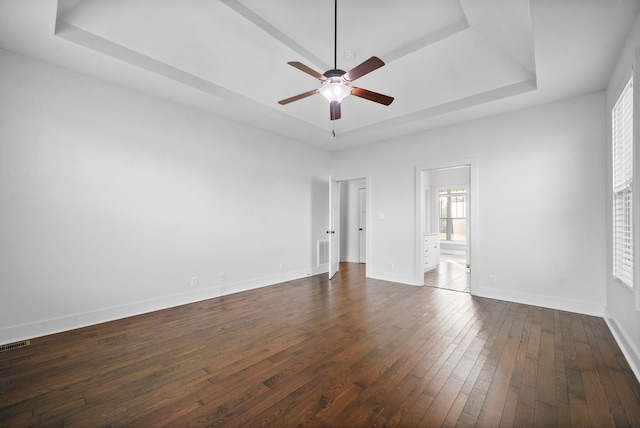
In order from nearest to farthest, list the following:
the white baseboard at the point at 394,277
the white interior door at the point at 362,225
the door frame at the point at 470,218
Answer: the door frame at the point at 470,218 → the white baseboard at the point at 394,277 → the white interior door at the point at 362,225

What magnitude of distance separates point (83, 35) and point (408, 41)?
3.27m

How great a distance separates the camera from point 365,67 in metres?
2.17

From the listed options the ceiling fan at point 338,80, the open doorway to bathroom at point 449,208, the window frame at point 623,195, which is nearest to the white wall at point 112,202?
the ceiling fan at point 338,80

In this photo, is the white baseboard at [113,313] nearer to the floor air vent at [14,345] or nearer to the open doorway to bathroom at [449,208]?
the floor air vent at [14,345]

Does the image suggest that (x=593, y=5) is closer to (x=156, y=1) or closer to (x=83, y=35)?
(x=156, y=1)

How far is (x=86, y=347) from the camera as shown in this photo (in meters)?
2.56

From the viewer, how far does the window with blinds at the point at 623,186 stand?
247 centimetres

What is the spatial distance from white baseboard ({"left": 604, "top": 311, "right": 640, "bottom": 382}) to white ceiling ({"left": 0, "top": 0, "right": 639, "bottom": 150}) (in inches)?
105

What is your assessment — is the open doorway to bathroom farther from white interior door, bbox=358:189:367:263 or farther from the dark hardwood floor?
the dark hardwood floor

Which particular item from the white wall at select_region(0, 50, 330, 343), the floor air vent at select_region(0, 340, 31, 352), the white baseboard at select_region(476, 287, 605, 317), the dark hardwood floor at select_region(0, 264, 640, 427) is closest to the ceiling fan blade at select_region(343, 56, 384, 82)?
the dark hardwood floor at select_region(0, 264, 640, 427)

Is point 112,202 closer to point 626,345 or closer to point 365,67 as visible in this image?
point 365,67

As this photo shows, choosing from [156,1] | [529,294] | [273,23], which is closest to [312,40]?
[273,23]

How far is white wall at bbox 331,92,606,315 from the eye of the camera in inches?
135

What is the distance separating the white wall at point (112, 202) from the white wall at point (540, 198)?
3.37 meters
